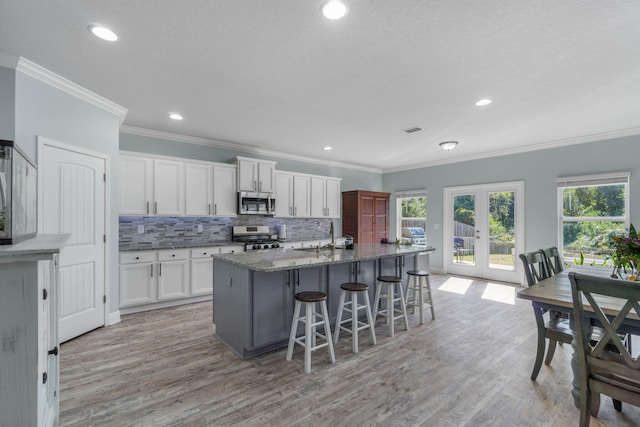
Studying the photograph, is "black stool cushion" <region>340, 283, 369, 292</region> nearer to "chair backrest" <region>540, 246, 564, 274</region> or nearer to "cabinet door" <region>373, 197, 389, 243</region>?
"chair backrest" <region>540, 246, 564, 274</region>

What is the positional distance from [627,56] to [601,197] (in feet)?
10.5

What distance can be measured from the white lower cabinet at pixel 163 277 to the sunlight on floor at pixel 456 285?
4099mm

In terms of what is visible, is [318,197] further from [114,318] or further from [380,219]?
[114,318]

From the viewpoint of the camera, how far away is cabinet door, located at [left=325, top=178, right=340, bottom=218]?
6.58 m

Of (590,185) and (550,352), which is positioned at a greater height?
(590,185)

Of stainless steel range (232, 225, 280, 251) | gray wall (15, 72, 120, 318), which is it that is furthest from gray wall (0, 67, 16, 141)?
stainless steel range (232, 225, 280, 251)

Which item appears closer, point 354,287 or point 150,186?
point 354,287

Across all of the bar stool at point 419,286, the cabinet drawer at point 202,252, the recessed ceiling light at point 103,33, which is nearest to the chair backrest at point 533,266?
the bar stool at point 419,286

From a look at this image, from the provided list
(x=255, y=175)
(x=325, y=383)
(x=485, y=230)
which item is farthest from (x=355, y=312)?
(x=485, y=230)

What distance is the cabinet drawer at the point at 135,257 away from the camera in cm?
393

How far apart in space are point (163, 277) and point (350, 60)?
375cm

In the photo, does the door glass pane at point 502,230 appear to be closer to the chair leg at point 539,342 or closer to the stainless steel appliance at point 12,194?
the chair leg at point 539,342

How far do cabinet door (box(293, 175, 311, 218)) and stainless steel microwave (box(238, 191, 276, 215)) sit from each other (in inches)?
24.5

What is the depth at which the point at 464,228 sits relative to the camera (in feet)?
21.2
